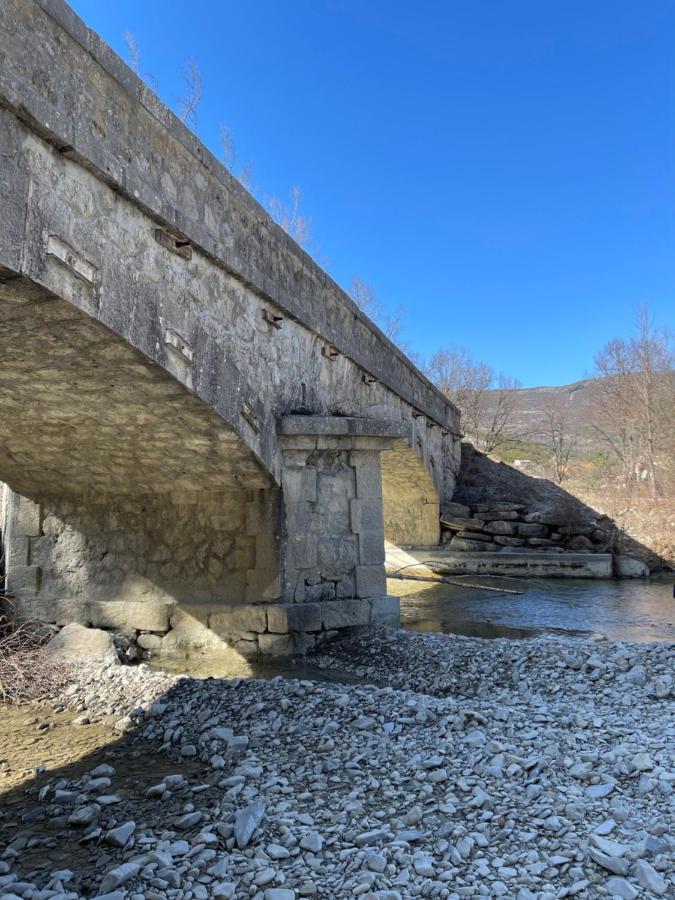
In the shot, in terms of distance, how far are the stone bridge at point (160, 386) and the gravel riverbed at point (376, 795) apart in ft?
4.36

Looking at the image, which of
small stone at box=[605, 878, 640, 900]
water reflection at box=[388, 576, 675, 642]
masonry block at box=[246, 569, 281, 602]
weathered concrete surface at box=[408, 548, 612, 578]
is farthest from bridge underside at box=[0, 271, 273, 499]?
weathered concrete surface at box=[408, 548, 612, 578]

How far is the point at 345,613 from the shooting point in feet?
17.8

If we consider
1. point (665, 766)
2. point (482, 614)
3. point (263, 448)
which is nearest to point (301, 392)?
point (263, 448)

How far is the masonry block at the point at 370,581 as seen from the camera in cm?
561

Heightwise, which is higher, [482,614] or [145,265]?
[145,265]

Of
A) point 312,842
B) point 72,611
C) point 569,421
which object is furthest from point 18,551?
point 569,421

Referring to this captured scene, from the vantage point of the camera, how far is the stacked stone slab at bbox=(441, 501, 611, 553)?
13.2m

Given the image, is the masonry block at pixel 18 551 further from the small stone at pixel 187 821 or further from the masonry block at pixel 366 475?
the small stone at pixel 187 821

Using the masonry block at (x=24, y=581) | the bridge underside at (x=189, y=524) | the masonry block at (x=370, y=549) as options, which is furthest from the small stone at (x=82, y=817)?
the masonry block at (x=24, y=581)

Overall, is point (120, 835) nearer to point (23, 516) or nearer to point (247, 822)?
point (247, 822)

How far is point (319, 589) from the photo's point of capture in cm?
538

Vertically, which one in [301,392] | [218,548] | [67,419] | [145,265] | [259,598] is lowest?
[259,598]

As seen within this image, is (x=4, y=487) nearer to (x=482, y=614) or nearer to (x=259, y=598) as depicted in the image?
(x=259, y=598)

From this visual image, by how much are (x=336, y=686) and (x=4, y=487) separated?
4356 mm
